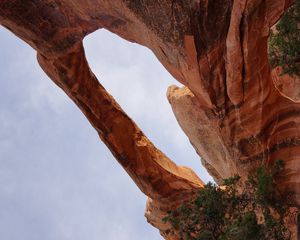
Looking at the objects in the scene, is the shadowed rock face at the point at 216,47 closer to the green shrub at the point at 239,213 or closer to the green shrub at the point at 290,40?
the green shrub at the point at 239,213

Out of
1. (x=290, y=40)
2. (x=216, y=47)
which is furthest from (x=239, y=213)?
(x=290, y=40)

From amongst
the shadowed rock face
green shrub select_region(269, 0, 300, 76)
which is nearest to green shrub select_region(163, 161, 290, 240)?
the shadowed rock face

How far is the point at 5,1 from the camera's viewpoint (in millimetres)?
20344

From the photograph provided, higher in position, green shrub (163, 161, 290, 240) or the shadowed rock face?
the shadowed rock face

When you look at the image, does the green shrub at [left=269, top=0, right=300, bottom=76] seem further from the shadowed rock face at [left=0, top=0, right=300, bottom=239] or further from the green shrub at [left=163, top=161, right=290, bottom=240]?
the green shrub at [left=163, top=161, right=290, bottom=240]

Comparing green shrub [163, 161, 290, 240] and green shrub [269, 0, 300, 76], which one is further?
green shrub [269, 0, 300, 76]

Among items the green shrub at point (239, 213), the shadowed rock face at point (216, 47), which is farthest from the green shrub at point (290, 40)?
the green shrub at point (239, 213)

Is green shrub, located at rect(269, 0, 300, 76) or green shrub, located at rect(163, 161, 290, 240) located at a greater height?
green shrub, located at rect(269, 0, 300, 76)

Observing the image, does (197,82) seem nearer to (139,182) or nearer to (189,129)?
(139,182)

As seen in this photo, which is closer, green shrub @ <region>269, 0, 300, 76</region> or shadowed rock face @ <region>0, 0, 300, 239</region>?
shadowed rock face @ <region>0, 0, 300, 239</region>

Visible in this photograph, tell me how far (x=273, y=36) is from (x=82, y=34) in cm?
788

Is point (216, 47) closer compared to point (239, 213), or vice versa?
point (216, 47)

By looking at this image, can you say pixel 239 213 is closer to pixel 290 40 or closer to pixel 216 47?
pixel 216 47

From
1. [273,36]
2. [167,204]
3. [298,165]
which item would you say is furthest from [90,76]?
[298,165]
